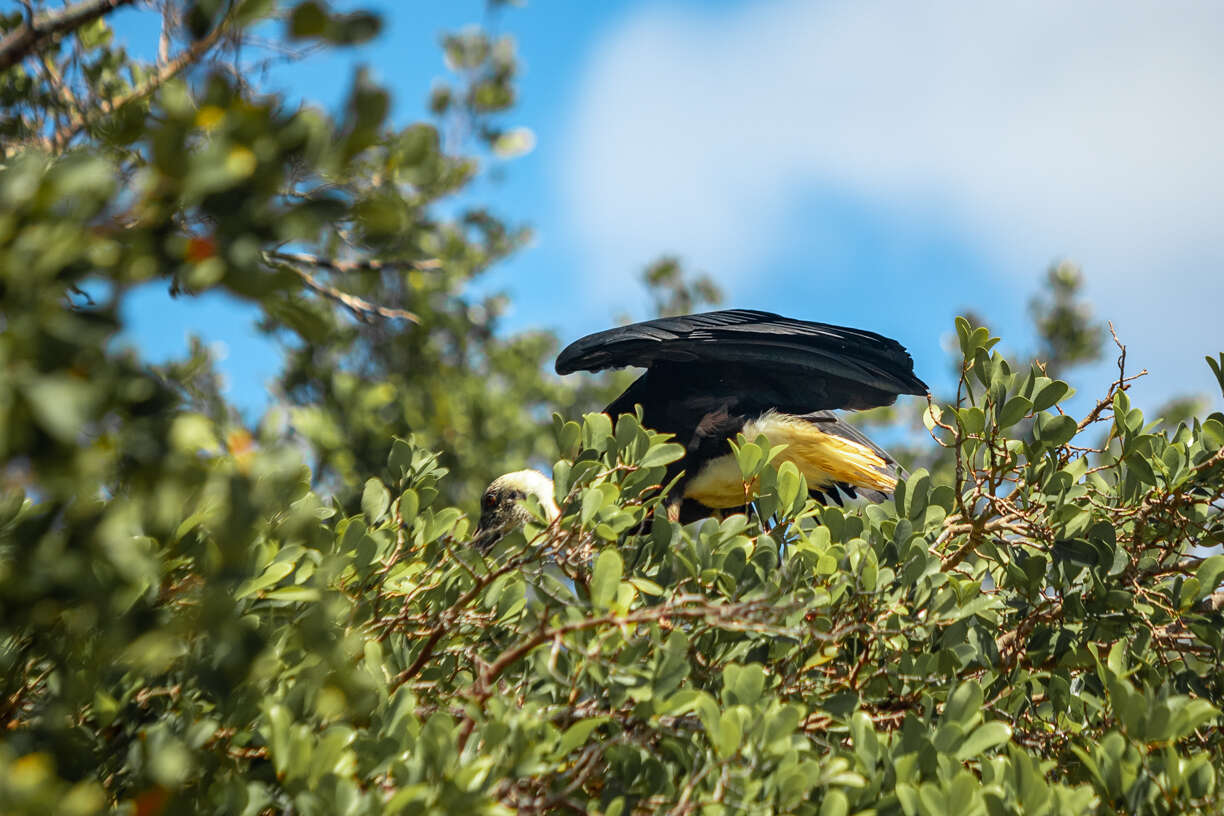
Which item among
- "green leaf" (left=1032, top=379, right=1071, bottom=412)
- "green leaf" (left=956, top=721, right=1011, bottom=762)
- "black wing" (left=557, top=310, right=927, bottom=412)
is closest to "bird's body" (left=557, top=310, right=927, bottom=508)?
"black wing" (left=557, top=310, right=927, bottom=412)

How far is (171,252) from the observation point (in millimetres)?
1042

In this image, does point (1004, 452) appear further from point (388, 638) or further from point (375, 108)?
point (375, 108)

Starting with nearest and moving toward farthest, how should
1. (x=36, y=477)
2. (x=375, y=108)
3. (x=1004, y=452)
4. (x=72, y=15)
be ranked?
(x=36, y=477) < (x=375, y=108) < (x=72, y=15) < (x=1004, y=452)

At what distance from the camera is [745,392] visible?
438 centimetres

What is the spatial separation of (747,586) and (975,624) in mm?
520

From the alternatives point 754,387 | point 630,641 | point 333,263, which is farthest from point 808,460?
point 333,263

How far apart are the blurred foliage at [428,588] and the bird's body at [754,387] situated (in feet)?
4.00

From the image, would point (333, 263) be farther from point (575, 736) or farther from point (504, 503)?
point (504, 503)

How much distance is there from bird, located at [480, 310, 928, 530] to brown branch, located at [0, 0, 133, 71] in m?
2.58

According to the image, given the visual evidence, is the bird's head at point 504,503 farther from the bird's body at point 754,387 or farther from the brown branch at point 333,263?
the brown branch at point 333,263

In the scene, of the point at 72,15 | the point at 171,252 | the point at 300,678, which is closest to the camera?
the point at 171,252

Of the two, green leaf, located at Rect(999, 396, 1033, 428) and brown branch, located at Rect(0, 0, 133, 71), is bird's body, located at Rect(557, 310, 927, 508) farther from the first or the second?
brown branch, located at Rect(0, 0, 133, 71)

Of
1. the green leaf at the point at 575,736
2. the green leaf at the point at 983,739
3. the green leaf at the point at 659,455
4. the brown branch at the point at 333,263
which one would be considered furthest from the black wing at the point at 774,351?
the green leaf at the point at 575,736

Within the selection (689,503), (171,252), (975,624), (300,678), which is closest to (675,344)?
(689,503)
